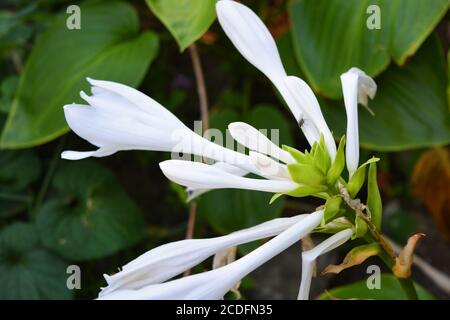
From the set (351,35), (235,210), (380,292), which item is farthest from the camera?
(235,210)

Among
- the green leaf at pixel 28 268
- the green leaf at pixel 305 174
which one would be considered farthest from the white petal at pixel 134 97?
the green leaf at pixel 28 268

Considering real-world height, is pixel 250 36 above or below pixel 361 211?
above

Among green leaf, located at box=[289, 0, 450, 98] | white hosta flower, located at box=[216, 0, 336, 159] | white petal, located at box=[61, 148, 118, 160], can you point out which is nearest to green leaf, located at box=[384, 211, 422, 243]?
green leaf, located at box=[289, 0, 450, 98]

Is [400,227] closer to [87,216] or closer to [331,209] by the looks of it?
[87,216]

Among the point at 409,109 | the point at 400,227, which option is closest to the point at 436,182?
the point at 400,227

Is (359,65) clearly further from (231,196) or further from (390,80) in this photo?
(231,196)

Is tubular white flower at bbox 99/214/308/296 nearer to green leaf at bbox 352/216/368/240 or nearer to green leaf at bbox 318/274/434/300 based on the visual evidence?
green leaf at bbox 352/216/368/240

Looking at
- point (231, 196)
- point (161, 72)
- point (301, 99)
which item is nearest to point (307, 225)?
point (301, 99)
